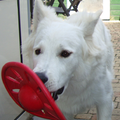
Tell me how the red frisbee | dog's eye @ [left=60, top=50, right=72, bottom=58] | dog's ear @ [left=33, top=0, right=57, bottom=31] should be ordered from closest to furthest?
the red frisbee
dog's eye @ [left=60, top=50, right=72, bottom=58]
dog's ear @ [left=33, top=0, right=57, bottom=31]

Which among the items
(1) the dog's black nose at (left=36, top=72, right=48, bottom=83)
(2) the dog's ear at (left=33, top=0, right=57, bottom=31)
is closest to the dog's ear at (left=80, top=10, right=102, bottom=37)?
(2) the dog's ear at (left=33, top=0, right=57, bottom=31)

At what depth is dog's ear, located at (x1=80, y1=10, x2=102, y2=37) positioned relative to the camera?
238 centimetres

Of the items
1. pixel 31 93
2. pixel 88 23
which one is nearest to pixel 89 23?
pixel 88 23

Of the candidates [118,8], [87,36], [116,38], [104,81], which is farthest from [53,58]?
[118,8]

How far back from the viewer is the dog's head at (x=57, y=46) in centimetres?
196

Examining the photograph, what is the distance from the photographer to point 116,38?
915 centimetres

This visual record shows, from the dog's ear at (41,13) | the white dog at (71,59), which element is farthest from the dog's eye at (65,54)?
the dog's ear at (41,13)

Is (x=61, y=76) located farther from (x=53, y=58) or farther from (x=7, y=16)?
(x=7, y=16)

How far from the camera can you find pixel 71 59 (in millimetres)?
2156

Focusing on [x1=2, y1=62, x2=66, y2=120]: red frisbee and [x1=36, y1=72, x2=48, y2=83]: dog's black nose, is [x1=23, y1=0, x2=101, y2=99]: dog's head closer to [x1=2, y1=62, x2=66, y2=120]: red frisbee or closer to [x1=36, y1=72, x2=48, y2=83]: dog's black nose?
A: [x1=36, y1=72, x2=48, y2=83]: dog's black nose

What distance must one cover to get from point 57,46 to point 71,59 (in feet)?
0.63

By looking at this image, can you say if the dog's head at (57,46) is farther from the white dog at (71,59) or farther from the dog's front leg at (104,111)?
the dog's front leg at (104,111)

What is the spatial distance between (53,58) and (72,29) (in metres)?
0.46

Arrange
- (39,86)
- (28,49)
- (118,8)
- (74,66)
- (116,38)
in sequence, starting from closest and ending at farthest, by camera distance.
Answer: (39,86) < (74,66) < (28,49) < (116,38) < (118,8)
